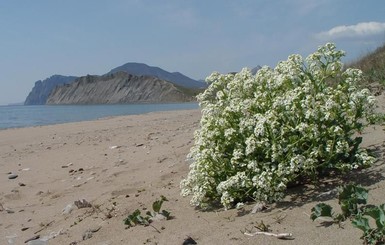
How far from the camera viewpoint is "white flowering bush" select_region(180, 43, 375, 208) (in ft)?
13.4

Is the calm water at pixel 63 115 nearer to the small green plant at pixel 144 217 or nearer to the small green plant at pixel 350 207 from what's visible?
the small green plant at pixel 144 217

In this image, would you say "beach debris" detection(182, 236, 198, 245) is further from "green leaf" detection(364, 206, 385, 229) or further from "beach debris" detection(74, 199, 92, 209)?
"beach debris" detection(74, 199, 92, 209)

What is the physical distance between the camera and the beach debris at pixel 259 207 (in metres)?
4.07

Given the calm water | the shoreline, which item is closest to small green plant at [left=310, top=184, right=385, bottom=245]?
the shoreline

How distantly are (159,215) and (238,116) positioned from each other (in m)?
1.39

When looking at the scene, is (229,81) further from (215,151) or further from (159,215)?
(159,215)

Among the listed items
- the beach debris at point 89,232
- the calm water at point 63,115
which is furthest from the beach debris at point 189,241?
the calm water at point 63,115

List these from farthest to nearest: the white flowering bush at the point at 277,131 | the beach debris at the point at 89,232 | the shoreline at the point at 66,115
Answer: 1. the shoreline at the point at 66,115
2. the beach debris at the point at 89,232
3. the white flowering bush at the point at 277,131

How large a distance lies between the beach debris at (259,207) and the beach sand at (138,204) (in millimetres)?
64

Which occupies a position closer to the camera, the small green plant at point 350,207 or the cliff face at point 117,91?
the small green plant at point 350,207

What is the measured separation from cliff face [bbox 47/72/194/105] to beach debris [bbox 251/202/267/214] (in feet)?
395

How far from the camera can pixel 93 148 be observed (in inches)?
478

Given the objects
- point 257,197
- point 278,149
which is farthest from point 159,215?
point 278,149

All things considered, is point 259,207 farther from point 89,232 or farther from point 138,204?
point 89,232
